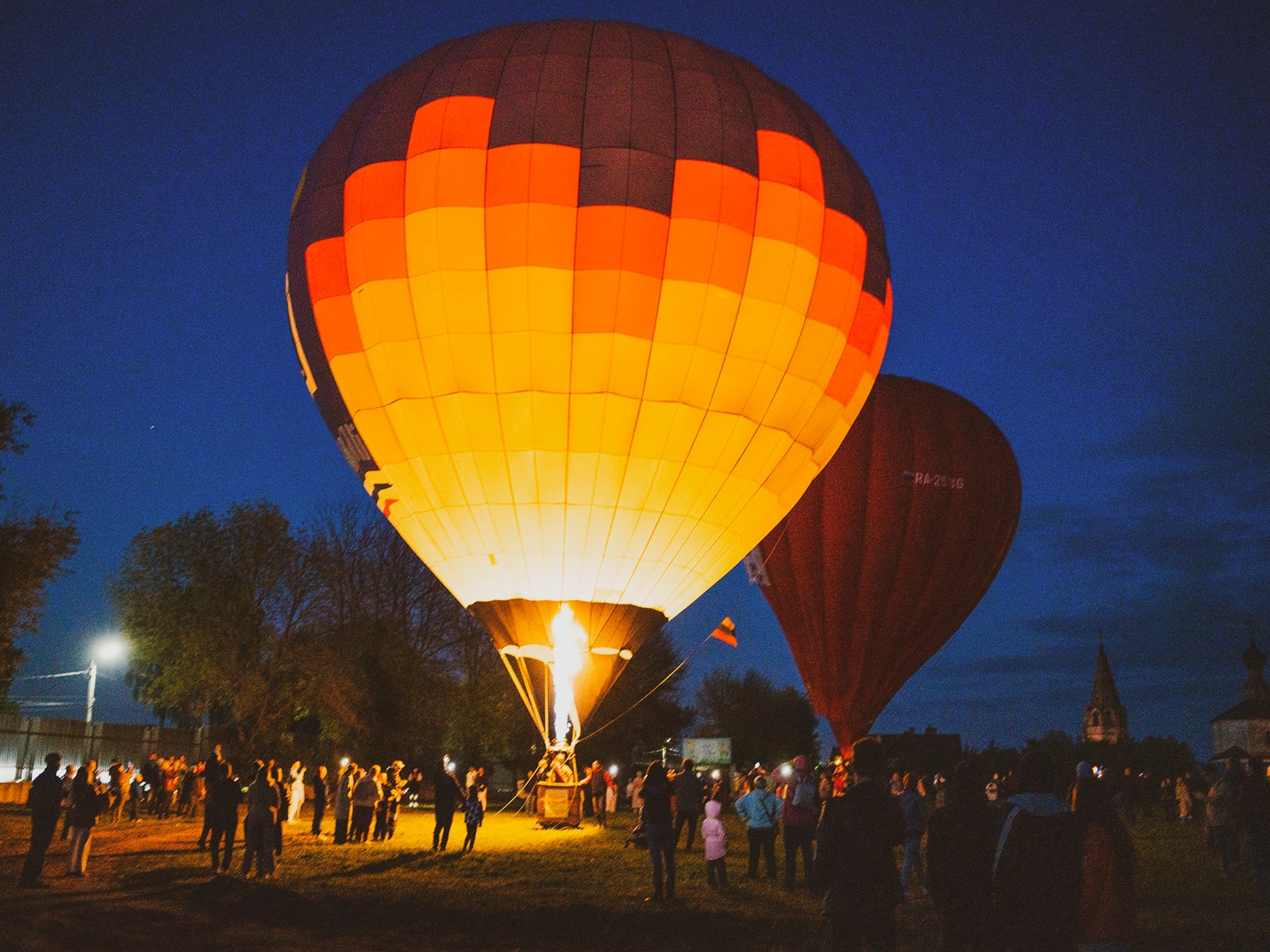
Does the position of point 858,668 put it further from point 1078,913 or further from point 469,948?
point 1078,913

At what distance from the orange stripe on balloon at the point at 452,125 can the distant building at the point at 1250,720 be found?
82.4 metres

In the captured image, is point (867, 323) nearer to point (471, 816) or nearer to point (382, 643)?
point (471, 816)

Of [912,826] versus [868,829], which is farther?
[912,826]

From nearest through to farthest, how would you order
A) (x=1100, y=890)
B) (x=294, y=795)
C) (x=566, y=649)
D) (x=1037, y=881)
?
1. (x=1037, y=881)
2. (x=1100, y=890)
3. (x=566, y=649)
4. (x=294, y=795)

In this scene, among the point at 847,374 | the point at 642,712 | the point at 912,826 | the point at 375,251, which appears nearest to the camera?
the point at 912,826

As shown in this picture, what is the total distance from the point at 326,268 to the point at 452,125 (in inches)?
98.9

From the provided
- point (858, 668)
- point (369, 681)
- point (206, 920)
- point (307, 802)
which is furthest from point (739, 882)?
point (369, 681)

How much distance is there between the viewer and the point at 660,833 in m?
9.92

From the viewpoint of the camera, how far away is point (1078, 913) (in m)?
4.50

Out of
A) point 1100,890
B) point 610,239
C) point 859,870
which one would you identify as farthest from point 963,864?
point 610,239

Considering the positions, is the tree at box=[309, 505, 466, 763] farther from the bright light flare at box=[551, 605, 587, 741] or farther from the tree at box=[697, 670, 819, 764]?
the tree at box=[697, 670, 819, 764]

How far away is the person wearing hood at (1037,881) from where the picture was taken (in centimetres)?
441

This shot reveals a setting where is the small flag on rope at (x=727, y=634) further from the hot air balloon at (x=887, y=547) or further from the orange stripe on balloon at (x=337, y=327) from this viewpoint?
the orange stripe on balloon at (x=337, y=327)

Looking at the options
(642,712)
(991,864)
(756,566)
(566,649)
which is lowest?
(991,864)
